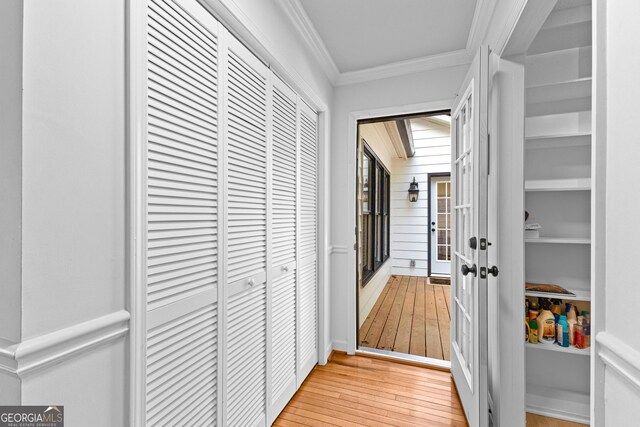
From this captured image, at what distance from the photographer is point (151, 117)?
3.12 ft

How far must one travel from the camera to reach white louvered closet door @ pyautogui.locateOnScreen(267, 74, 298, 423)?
1756 millimetres

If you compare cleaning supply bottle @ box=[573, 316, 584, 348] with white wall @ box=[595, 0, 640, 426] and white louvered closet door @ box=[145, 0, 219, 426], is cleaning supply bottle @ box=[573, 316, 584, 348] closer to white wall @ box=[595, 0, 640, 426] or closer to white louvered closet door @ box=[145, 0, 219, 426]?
white wall @ box=[595, 0, 640, 426]

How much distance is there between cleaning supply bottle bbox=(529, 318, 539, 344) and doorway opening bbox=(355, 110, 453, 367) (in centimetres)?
92

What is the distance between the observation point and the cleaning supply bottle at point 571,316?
5.80 feet

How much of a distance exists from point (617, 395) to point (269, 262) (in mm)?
1411

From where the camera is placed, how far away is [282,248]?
1.88 meters

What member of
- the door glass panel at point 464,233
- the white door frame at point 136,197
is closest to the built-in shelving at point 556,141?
the door glass panel at point 464,233

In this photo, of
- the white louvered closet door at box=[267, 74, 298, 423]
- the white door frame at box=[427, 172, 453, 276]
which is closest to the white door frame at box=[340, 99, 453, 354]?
the white louvered closet door at box=[267, 74, 298, 423]

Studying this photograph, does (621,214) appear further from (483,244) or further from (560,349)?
(560,349)

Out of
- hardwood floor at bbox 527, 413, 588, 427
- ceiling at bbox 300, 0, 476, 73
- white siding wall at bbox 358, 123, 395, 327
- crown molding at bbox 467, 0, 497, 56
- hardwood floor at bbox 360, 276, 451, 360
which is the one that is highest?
ceiling at bbox 300, 0, 476, 73

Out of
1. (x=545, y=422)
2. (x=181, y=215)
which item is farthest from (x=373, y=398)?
(x=181, y=215)

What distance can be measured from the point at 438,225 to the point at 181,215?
5548 mm

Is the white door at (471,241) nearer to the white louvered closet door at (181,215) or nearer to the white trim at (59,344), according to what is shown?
the white louvered closet door at (181,215)

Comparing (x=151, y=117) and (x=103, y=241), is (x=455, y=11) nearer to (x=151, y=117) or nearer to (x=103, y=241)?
(x=151, y=117)
